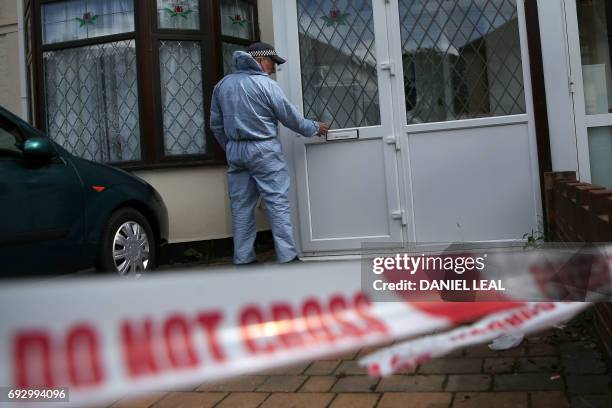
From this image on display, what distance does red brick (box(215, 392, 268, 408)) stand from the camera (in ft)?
9.16

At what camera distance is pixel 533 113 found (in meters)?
4.98

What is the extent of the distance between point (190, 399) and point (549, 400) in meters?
1.54

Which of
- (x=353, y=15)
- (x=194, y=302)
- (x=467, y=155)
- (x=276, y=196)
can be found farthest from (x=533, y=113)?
(x=194, y=302)

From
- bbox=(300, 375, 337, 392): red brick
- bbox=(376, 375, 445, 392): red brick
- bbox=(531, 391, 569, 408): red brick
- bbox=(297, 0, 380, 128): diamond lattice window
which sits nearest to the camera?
bbox=(531, 391, 569, 408): red brick

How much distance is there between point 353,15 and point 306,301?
3600mm

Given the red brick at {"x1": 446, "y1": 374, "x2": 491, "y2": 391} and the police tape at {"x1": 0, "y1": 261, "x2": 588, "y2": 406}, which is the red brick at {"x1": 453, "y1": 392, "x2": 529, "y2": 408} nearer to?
the red brick at {"x1": 446, "y1": 374, "x2": 491, "y2": 391}

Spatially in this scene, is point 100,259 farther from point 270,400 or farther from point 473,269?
point 473,269

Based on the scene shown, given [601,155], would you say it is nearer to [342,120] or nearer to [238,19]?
[342,120]

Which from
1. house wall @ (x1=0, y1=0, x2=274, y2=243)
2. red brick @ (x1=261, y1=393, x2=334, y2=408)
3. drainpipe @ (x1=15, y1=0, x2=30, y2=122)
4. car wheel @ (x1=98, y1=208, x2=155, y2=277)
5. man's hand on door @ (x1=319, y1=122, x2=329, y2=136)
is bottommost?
red brick @ (x1=261, y1=393, x2=334, y2=408)

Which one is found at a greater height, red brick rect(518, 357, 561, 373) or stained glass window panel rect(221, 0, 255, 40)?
stained glass window panel rect(221, 0, 255, 40)

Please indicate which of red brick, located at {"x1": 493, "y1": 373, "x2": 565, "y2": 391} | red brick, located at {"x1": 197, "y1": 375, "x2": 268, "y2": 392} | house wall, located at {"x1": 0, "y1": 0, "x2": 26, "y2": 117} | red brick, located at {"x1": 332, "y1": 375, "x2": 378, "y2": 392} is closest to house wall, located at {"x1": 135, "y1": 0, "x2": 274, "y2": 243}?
house wall, located at {"x1": 0, "y1": 0, "x2": 26, "y2": 117}

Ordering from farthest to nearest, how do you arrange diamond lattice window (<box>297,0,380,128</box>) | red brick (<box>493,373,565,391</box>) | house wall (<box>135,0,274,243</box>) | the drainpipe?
1. the drainpipe
2. house wall (<box>135,0,274,243</box>)
3. diamond lattice window (<box>297,0,380,128</box>)
4. red brick (<box>493,373,565,391</box>)

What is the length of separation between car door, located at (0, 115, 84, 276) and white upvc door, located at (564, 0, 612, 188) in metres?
3.81

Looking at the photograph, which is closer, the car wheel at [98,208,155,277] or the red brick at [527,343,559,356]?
the red brick at [527,343,559,356]
